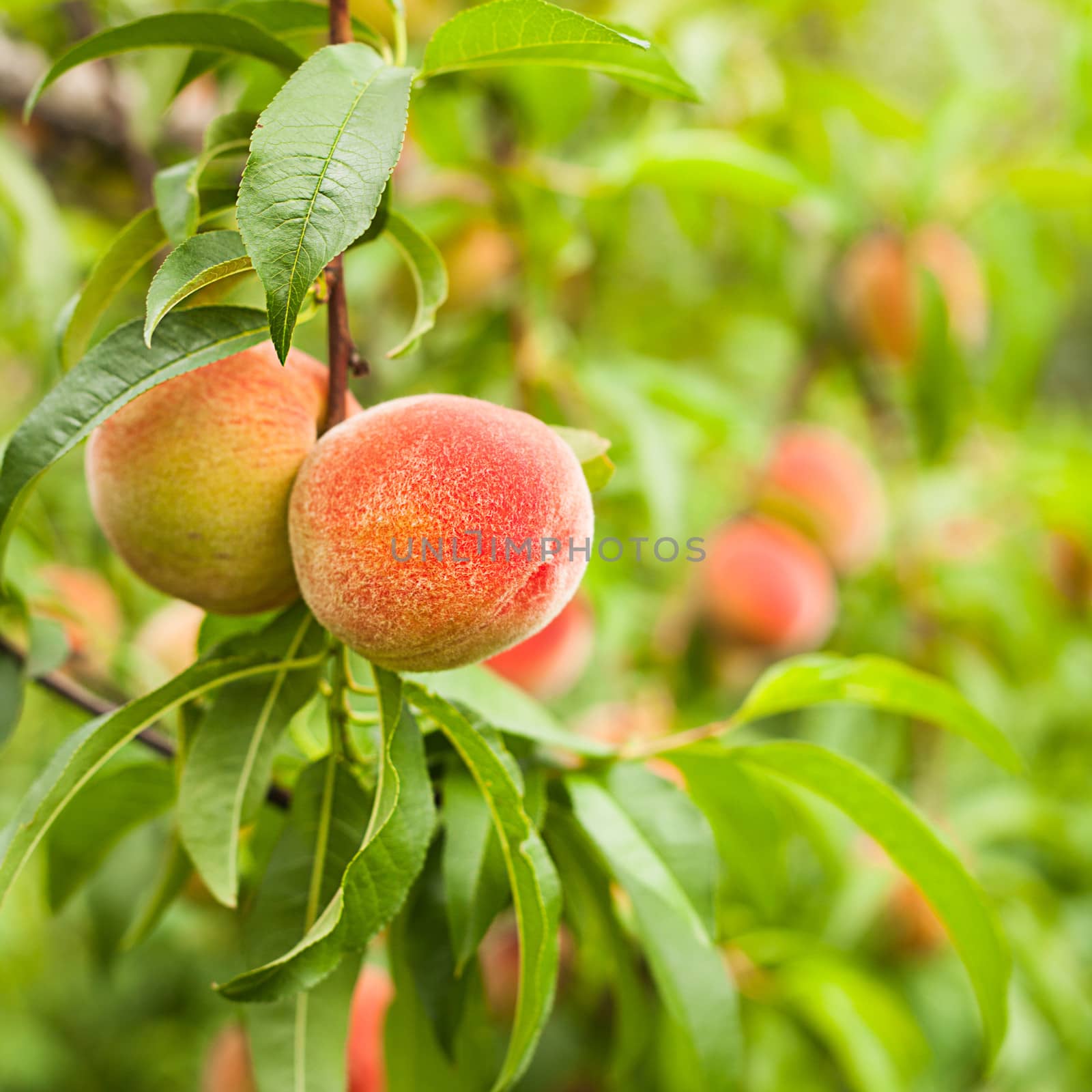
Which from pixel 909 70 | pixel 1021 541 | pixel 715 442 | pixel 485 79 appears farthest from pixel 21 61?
pixel 909 70

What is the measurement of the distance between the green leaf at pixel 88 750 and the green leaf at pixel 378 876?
79mm

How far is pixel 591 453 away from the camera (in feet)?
1.55

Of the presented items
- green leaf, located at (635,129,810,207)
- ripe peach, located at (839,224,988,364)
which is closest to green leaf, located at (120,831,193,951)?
green leaf, located at (635,129,810,207)

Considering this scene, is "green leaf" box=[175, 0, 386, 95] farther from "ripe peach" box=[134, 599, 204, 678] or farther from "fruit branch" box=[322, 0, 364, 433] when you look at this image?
"ripe peach" box=[134, 599, 204, 678]

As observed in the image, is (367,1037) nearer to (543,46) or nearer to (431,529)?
(431,529)

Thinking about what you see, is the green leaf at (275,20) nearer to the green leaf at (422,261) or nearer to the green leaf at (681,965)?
the green leaf at (422,261)

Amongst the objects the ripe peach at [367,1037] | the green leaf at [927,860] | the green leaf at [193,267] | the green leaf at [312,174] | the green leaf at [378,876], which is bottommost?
the ripe peach at [367,1037]

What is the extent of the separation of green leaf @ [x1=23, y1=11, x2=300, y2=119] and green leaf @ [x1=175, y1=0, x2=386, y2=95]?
0.04 meters

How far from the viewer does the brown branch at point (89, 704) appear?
0.55 m

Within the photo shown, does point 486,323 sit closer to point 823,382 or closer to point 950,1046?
point 823,382

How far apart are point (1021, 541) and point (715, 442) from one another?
2.41 feet

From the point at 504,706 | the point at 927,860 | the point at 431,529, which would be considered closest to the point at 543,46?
the point at 431,529

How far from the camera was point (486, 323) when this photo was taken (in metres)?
1.04

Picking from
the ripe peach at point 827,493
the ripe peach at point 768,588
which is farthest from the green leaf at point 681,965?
the ripe peach at point 827,493
